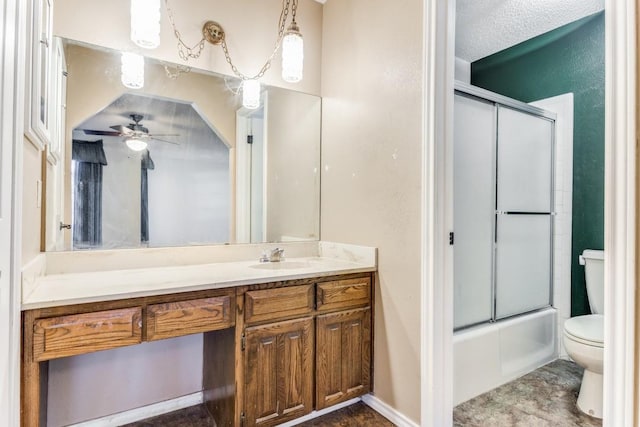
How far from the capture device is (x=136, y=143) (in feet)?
5.85

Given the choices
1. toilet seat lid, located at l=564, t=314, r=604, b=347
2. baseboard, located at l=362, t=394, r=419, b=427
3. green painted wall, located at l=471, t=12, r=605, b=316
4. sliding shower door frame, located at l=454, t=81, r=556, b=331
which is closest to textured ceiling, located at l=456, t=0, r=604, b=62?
green painted wall, located at l=471, t=12, r=605, b=316

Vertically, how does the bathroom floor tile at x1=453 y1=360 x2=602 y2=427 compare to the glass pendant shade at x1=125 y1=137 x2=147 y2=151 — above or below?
below

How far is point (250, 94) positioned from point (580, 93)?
227 cm

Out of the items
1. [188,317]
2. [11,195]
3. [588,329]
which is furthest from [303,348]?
[588,329]

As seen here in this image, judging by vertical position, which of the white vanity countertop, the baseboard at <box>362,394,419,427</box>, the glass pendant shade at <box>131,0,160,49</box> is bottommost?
the baseboard at <box>362,394,419,427</box>

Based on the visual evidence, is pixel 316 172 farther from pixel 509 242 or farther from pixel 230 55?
pixel 509 242

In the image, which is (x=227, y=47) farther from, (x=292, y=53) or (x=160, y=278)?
(x=160, y=278)

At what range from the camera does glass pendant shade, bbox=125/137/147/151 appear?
1.77m

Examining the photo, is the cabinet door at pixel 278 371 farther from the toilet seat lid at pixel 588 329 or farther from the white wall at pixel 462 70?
the white wall at pixel 462 70

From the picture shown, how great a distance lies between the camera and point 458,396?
1965 millimetres

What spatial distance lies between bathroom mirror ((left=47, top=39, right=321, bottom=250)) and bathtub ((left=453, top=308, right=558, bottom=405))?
117cm

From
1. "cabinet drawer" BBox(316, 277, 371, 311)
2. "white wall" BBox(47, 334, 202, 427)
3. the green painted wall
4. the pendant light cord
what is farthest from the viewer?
the green painted wall

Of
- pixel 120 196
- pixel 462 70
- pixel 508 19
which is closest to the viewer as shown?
pixel 120 196

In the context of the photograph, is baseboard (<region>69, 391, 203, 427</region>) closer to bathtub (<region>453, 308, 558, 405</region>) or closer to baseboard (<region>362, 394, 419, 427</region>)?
baseboard (<region>362, 394, 419, 427</region>)
